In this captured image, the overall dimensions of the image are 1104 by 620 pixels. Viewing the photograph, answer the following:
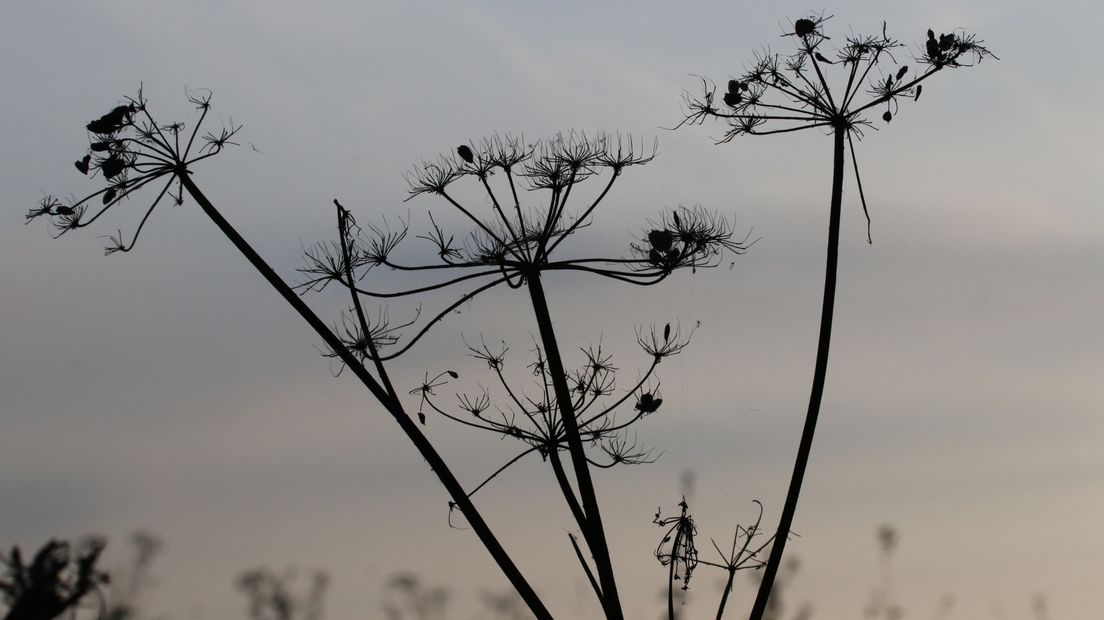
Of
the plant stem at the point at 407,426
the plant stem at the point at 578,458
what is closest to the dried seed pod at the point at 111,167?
A: the plant stem at the point at 407,426

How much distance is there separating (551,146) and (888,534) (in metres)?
4.77

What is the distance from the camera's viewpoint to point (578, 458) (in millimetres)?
9828

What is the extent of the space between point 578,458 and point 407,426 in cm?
139

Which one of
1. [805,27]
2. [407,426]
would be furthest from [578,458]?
[805,27]

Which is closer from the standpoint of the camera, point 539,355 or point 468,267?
point 468,267

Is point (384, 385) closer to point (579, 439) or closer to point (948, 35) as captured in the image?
point (579, 439)

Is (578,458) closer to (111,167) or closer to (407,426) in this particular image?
(407,426)

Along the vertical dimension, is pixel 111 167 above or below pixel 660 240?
below

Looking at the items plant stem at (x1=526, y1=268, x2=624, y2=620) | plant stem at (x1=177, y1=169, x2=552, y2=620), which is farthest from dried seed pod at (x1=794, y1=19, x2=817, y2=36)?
plant stem at (x1=177, y1=169, x2=552, y2=620)

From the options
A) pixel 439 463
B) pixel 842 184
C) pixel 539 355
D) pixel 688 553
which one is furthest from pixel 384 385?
pixel 842 184

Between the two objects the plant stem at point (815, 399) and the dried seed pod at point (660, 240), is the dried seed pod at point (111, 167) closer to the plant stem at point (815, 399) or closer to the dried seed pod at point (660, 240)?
the dried seed pod at point (660, 240)

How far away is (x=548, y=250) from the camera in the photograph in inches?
380

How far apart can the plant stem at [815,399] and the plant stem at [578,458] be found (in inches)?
46.7

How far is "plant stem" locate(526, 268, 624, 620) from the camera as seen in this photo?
31.4 feet
